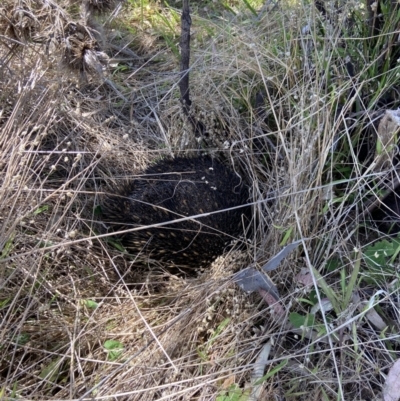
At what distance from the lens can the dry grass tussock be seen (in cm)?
149

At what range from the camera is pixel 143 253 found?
6.89 ft

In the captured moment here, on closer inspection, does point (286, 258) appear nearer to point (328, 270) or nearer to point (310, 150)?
point (328, 270)

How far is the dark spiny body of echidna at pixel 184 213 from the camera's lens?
2.04m

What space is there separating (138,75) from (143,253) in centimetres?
113

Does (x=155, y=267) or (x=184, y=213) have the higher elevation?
(x=184, y=213)

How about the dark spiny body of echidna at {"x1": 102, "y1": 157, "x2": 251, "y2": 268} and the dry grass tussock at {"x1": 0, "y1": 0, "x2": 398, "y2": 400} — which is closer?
the dry grass tussock at {"x1": 0, "y1": 0, "x2": 398, "y2": 400}

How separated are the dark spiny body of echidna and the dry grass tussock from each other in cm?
7

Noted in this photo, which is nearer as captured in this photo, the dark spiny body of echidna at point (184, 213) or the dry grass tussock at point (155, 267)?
the dry grass tussock at point (155, 267)

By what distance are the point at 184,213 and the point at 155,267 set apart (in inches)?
8.2

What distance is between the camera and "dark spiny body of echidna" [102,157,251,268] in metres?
2.04

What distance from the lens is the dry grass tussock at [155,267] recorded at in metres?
1.49

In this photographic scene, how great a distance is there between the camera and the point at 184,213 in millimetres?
2062

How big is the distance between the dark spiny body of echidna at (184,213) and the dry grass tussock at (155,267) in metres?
0.07

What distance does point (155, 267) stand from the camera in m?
2.05
